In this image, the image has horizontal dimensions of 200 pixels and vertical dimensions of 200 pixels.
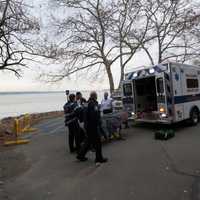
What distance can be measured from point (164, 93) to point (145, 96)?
229 cm

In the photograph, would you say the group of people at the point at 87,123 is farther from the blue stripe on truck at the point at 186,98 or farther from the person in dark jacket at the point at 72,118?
the blue stripe on truck at the point at 186,98

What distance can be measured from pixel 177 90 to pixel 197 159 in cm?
463

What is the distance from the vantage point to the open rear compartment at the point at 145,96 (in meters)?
11.8

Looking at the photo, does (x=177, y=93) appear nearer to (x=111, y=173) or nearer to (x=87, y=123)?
(x=87, y=123)

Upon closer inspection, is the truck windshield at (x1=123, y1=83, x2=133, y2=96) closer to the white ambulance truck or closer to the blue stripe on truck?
the white ambulance truck

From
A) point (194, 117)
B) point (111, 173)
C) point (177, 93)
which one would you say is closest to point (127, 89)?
point (177, 93)

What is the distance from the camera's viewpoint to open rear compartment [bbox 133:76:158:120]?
11.8m

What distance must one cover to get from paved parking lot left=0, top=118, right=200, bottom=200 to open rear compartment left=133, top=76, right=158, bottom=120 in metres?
3.24

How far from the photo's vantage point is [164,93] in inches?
397

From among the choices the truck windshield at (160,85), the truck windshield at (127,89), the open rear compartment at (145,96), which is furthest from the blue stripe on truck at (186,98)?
the truck windshield at (127,89)

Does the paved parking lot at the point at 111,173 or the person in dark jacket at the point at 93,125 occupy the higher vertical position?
the person in dark jacket at the point at 93,125

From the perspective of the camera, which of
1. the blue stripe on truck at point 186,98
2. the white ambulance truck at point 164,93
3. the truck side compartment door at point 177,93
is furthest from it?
the blue stripe on truck at point 186,98

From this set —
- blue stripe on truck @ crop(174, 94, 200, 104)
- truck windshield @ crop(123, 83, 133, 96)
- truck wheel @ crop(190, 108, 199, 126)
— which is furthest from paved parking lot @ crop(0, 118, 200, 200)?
truck windshield @ crop(123, 83, 133, 96)

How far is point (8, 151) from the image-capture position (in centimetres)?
834
